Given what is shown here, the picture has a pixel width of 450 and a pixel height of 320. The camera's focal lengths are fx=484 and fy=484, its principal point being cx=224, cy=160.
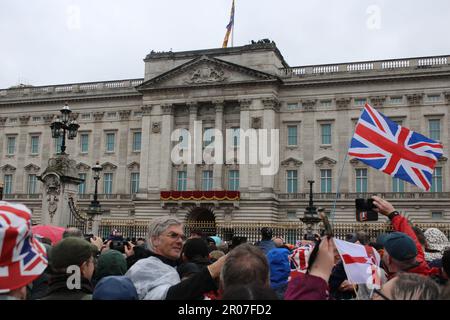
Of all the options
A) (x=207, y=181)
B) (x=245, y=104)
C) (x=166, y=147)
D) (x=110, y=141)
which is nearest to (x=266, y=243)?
(x=245, y=104)

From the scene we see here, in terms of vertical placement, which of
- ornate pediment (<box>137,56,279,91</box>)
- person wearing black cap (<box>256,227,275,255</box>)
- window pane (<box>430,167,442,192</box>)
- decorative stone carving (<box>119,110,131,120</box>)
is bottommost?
person wearing black cap (<box>256,227,275,255</box>)

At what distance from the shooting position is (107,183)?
4997cm

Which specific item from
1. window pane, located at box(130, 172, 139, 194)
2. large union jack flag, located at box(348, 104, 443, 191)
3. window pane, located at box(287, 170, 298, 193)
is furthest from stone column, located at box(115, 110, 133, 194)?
large union jack flag, located at box(348, 104, 443, 191)

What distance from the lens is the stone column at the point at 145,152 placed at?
46.8 meters

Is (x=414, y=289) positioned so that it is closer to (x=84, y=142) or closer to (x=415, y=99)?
(x=415, y=99)

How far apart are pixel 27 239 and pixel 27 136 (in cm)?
5398

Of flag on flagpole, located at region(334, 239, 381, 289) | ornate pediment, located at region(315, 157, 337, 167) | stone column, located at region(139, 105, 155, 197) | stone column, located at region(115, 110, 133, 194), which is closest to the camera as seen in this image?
flag on flagpole, located at region(334, 239, 381, 289)

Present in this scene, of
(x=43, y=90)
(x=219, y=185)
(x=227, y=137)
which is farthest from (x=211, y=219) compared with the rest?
(x=43, y=90)

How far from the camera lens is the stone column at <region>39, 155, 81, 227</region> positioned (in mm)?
18281

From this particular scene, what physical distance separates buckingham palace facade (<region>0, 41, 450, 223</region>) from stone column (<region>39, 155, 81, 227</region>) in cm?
2545

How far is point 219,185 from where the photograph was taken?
4472 cm

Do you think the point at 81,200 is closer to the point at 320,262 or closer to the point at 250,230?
the point at 250,230

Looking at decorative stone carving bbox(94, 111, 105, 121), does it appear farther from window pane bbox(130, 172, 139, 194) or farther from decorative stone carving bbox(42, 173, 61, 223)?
decorative stone carving bbox(42, 173, 61, 223)
